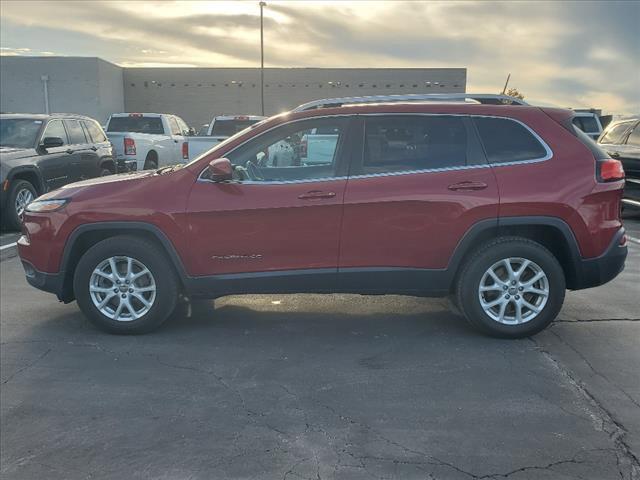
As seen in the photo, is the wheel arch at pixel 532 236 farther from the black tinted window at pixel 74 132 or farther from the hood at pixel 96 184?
the black tinted window at pixel 74 132

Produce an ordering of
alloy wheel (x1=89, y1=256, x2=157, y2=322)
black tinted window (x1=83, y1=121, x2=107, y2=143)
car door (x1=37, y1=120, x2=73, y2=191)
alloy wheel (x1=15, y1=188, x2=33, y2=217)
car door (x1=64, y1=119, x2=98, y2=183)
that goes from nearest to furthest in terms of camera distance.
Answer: alloy wheel (x1=89, y1=256, x2=157, y2=322) < alloy wheel (x1=15, y1=188, x2=33, y2=217) < car door (x1=37, y1=120, x2=73, y2=191) < car door (x1=64, y1=119, x2=98, y2=183) < black tinted window (x1=83, y1=121, x2=107, y2=143)

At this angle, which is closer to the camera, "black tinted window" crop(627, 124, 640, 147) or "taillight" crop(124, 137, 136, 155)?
"black tinted window" crop(627, 124, 640, 147)

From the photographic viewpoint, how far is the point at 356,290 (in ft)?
15.0

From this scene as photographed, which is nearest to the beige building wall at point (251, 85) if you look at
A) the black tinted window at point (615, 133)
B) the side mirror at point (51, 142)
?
the black tinted window at point (615, 133)

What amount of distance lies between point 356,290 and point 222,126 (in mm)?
11680

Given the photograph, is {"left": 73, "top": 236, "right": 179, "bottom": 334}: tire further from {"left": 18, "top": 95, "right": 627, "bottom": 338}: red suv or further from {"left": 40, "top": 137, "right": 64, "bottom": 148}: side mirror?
{"left": 40, "top": 137, "right": 64, "bottom": 148}: side mirror

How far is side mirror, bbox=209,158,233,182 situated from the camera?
4363 millimetres

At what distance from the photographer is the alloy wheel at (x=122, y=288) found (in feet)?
15.3

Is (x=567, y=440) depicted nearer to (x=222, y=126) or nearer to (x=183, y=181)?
(x=183, y=181)

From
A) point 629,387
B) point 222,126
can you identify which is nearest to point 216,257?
point 629,387

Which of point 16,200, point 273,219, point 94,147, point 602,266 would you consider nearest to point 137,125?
point 94,147

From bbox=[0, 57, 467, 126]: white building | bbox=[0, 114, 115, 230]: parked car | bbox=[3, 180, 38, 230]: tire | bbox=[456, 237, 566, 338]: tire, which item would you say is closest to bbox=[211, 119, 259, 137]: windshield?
bbox=[0, 114, 115, 230]: parked car

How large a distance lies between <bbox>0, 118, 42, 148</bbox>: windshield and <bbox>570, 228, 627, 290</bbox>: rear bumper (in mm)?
8935

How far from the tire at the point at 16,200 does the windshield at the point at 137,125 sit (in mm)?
6584
